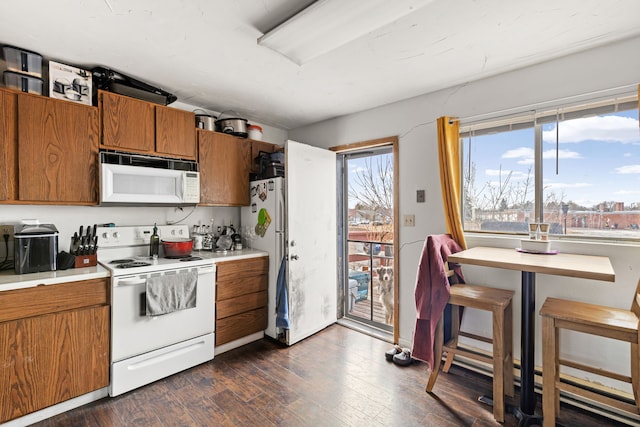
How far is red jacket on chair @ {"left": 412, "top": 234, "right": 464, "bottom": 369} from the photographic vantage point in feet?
6.40

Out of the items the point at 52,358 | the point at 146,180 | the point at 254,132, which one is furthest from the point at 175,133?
the point at 52,358

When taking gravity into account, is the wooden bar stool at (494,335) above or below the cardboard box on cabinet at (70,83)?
below

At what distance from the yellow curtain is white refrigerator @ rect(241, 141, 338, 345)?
1201mm

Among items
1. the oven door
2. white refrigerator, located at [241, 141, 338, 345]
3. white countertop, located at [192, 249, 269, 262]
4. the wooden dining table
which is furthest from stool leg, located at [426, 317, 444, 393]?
the oven door

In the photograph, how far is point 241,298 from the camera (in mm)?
2783

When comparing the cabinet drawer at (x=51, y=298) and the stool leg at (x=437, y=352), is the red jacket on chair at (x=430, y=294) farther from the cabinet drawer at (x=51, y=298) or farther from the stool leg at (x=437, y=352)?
the cabinet drawer at (x=51, y=298)

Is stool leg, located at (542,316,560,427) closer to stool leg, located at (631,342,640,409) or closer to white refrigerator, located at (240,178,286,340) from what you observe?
stool leg, located at (631,342,640,409)

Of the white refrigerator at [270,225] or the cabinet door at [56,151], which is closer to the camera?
the cabinet door at [56,151]

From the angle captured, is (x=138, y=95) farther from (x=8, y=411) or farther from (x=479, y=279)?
(x=479, y=279)

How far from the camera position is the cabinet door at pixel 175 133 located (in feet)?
8.25

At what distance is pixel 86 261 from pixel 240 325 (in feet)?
4.37

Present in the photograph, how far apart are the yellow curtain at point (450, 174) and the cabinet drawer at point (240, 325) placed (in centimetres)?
193

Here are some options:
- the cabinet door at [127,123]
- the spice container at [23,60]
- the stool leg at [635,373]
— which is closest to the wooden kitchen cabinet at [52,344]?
the cabinet door at [127,123]

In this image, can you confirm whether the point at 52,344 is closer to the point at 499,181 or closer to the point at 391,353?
the point at 391,353
